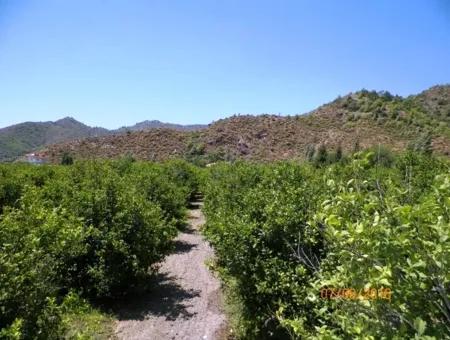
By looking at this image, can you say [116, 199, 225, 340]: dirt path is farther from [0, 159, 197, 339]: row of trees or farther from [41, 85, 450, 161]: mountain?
[41, 85, 450, 161]: mountain

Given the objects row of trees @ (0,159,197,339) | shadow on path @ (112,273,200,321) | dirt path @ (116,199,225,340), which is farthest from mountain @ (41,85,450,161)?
shadow on path @ (112,273,200,321)

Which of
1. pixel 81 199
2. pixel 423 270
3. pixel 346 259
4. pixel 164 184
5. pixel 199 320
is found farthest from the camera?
pixel 164 184

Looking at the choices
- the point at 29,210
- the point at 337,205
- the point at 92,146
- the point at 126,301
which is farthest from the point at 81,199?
the point at 92,146

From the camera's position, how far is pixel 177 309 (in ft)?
27.1

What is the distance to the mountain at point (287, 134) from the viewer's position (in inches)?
2307

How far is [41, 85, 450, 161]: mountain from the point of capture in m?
58.6

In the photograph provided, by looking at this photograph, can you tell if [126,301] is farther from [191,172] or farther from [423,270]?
[191,172]

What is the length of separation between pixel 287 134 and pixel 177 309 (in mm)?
58384

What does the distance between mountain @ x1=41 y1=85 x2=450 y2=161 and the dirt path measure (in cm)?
4682

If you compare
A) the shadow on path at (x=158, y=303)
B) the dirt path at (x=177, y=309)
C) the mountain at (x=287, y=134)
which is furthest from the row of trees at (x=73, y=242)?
the mountain at (x=287, y=134)

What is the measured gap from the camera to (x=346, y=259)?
6.75ft

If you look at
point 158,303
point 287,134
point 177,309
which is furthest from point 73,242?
point 287,134

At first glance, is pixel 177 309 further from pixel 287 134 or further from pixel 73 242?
pixel 287 134

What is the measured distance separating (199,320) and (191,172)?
21.0m
